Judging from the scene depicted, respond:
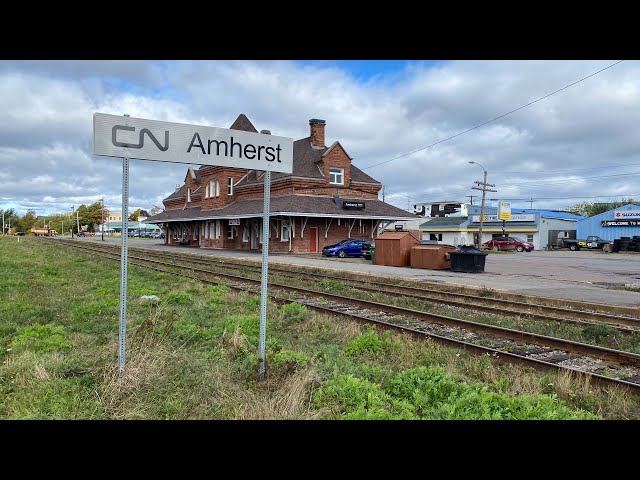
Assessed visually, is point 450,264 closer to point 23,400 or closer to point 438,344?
point 438,344

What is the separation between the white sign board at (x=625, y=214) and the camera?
61.6 metres

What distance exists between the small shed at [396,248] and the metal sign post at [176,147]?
2220cm

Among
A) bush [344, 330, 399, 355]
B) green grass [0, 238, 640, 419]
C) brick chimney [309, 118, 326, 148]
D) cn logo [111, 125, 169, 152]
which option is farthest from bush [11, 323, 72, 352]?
brick chimney [309, 118, 326, 148]

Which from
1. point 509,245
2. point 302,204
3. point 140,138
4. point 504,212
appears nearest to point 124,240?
point 140,138

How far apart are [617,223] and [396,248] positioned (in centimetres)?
5017

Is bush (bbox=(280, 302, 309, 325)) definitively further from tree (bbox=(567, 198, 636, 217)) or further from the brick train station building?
tree (bbox=(567, 198, 636, 217))

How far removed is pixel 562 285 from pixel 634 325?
8.31 meters

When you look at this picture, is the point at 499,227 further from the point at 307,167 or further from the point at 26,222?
Answer: the point at 26,222

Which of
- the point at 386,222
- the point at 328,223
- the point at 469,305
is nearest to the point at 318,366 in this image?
the point at 469,305

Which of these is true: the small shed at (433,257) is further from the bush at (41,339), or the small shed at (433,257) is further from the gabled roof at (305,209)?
the bush at (41,339)

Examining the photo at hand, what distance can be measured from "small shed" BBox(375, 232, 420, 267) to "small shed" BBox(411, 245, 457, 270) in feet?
2.93

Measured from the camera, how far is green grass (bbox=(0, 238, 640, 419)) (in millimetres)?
4172

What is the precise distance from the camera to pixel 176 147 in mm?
4395

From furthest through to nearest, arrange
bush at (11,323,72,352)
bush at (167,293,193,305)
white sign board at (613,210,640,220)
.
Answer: white sign board at (613,210,640,220) → bush at (167,293,193,305) → bush at (11,323,72,352)
